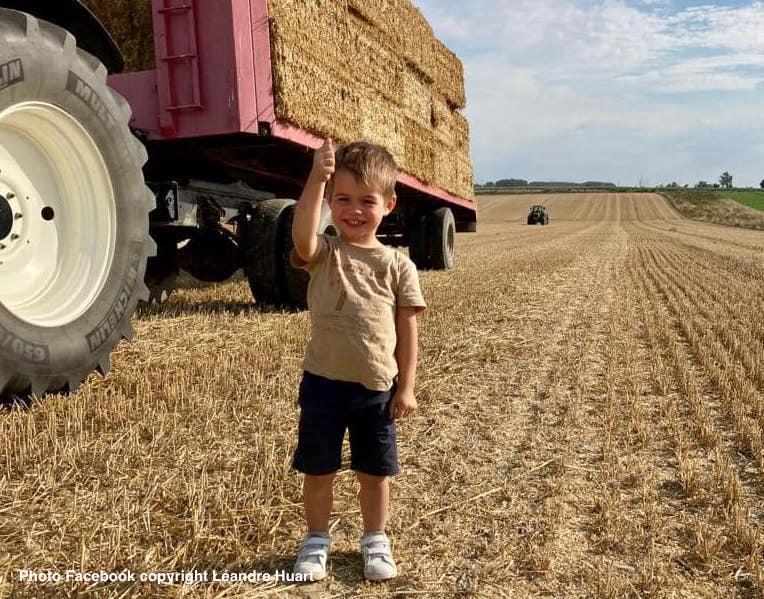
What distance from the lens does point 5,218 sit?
2.74m

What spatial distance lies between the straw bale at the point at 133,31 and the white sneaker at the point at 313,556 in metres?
3.59

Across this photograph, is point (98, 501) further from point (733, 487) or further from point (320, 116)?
point (320, 116)

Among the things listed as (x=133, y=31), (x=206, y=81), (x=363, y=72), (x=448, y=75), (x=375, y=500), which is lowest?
(x=375, y=500)

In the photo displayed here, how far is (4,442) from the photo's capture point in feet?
8.00

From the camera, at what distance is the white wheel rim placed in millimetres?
2791

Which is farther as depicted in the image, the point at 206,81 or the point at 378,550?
the point at 206,81

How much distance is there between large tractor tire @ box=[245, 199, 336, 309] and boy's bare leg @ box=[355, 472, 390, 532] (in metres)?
3.38

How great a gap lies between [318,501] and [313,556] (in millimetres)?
146

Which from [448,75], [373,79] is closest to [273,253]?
[373,79]

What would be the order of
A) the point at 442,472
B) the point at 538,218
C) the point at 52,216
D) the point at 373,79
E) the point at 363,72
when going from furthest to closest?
the point at 538,218 → the point at 373,79 → the point at 363,72 → the point at 52,216 → the point at 442,472

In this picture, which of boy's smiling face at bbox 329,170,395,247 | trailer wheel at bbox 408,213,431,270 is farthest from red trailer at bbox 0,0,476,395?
trailer wheel at bbox 408,213,431,270

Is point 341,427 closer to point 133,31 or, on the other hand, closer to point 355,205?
point 355,205

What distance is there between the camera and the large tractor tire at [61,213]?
2598 millimetres

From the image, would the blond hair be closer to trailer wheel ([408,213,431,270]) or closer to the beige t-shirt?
the beige t-shirt
